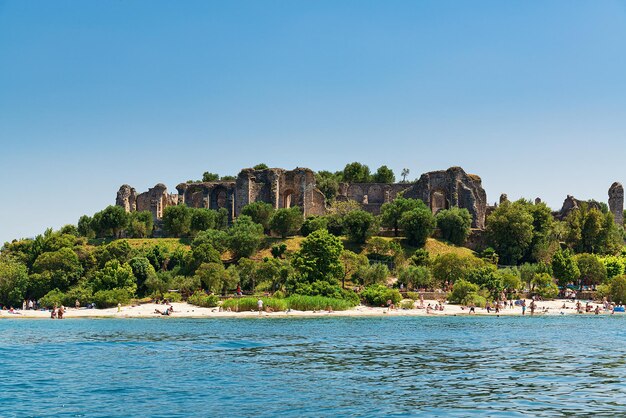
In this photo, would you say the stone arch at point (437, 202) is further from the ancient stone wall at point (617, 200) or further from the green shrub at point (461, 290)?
the green shrub at point (461, 290)

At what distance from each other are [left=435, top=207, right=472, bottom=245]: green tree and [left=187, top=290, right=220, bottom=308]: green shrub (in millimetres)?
30340

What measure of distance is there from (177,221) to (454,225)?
95.5 feet

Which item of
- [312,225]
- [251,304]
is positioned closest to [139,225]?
[312,225]

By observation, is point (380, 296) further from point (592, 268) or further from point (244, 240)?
point (592, 268)

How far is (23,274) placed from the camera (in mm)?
57844

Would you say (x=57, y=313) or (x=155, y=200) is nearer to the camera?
(x=57, y=313)

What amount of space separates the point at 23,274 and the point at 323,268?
24252mm

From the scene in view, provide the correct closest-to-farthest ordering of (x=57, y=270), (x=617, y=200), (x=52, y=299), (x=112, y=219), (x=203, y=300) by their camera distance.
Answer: (x=203, y=300) < (x=52, y=299) < (x=57, y=270) < (x=112, y=219) < (x=617, y=200)

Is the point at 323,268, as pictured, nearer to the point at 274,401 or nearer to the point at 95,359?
the point at 95,359

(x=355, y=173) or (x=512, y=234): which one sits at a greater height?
(x=355, y=173)

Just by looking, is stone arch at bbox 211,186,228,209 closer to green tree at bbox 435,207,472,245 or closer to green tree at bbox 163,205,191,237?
green tree at bbox 163,205,191,237

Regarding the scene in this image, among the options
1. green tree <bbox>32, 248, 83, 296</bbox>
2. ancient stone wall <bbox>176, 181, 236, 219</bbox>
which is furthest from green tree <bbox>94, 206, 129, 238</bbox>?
green tree <bbox>32, 248, 83, 296</bbox>

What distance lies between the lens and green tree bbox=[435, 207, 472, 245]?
2958 inches

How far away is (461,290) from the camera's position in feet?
184
